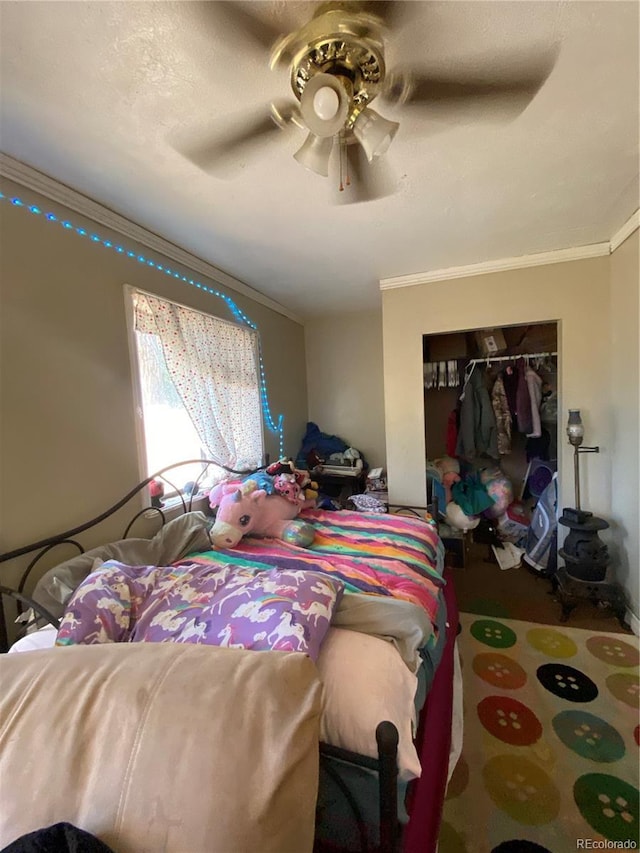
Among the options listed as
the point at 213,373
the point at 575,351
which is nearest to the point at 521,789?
the point at 575,351

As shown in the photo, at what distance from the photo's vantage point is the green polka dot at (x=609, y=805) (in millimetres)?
1156

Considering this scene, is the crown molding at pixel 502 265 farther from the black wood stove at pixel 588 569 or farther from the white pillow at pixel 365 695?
the white pillow at pixel 365 695

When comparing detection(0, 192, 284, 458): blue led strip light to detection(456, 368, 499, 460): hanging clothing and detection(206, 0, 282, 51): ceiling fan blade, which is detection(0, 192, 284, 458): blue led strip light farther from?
detection(456, 368, 499, 460): hanging clothing

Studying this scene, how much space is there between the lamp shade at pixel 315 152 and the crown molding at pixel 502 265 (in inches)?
71.6

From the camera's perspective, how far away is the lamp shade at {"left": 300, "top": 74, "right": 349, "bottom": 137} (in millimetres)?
863

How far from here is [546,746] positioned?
144cm

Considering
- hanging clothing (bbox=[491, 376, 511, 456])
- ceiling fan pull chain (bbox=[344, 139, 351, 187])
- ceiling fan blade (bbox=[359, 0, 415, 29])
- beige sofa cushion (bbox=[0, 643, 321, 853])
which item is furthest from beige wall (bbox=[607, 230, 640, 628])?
beige sofa cushion (bbox=[0, 643, 321, 853])

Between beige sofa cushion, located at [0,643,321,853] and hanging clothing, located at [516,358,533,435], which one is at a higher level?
hanging clothing, located at [516,358,533,435]

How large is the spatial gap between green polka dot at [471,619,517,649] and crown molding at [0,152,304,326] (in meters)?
2.96

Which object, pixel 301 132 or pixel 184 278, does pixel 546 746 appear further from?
pixel 184 278

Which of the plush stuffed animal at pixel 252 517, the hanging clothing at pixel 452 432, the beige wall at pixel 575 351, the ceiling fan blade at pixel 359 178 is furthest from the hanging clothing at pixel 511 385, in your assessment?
the plush stuffed animal at pixel 252 517

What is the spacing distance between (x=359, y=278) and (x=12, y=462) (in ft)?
8.27

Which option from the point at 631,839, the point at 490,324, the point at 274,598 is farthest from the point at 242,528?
the point at 490,324

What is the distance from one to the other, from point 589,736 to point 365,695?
1.32 metres
